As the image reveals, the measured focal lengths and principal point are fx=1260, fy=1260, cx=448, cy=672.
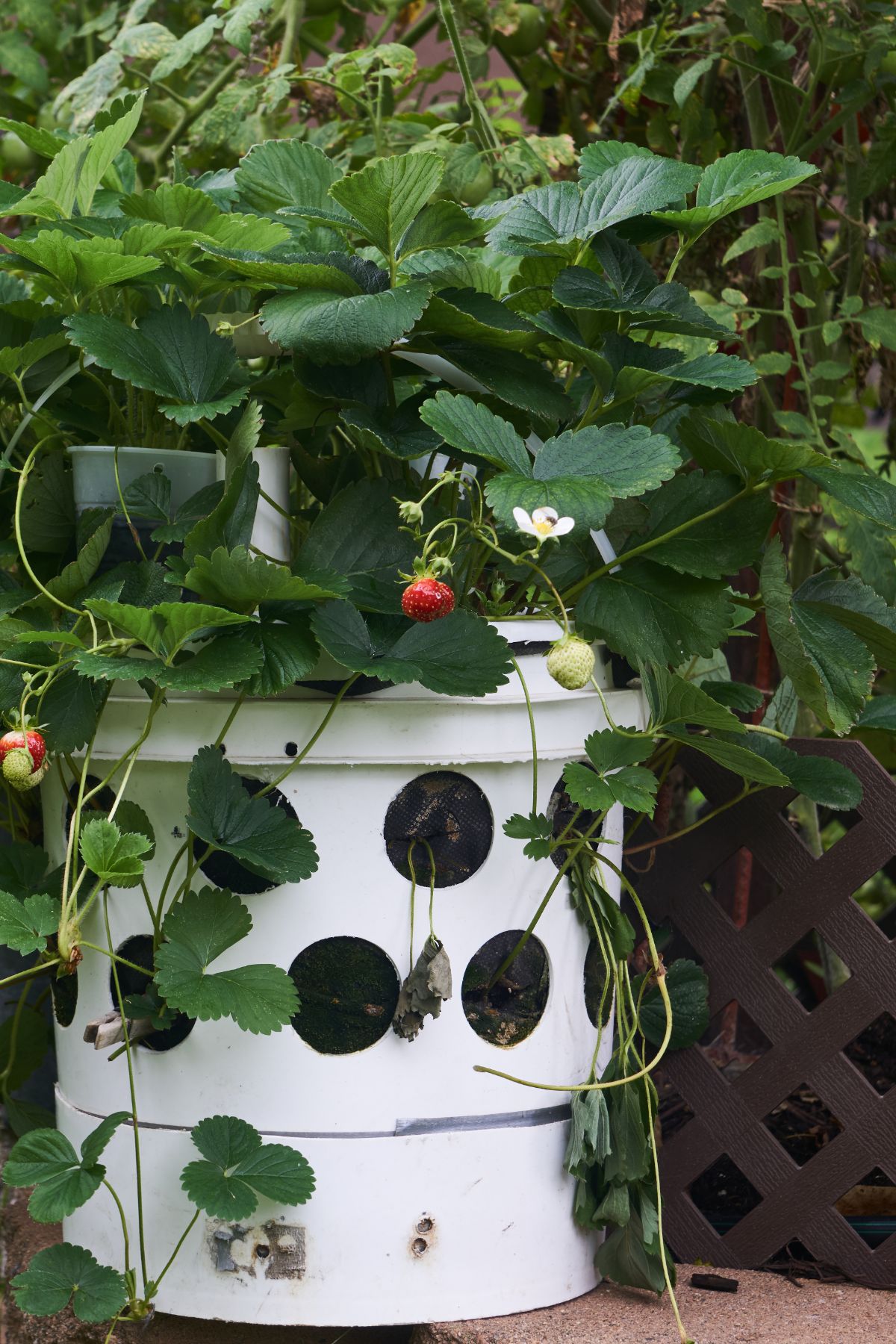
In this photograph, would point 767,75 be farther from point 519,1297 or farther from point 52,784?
point 519,1297

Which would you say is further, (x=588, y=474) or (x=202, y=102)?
(x=202, y=102)

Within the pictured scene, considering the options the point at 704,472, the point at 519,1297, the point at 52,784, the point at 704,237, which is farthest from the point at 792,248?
the point at 519,1297

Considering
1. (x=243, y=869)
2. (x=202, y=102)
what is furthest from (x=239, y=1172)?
(x=202, y=102)

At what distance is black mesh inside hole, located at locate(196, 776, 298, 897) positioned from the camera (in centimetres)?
77

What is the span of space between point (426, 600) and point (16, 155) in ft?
3.44

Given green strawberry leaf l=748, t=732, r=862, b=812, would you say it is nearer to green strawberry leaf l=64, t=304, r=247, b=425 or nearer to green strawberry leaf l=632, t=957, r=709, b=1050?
green strawberry leaf l=632, t=957, r=709, b=1050

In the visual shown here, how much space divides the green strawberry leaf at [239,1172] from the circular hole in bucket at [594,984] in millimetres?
225

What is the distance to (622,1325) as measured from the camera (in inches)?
31.6

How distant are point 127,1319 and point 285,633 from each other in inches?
16.9

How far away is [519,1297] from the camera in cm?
80

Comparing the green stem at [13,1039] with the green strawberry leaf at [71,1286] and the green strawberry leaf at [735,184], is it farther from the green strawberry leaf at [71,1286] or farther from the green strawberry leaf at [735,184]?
the green strawberry leaf at [735,184]

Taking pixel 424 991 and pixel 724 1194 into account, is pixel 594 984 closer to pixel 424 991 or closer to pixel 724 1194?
pixel 424 991

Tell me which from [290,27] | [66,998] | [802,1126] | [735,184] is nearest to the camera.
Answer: [735,184]

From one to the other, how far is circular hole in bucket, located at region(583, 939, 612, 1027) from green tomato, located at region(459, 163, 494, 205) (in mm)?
684
